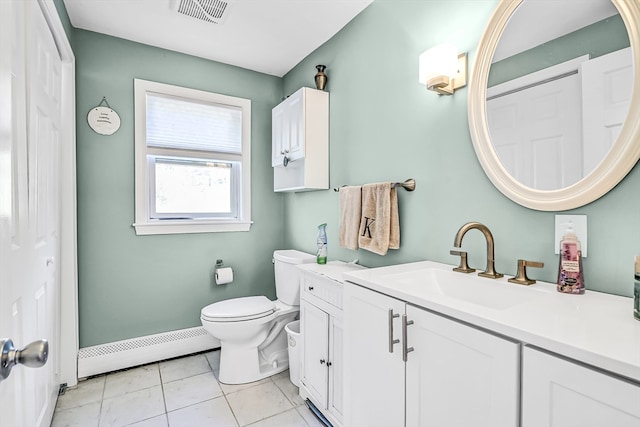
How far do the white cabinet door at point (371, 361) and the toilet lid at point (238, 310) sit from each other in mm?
928

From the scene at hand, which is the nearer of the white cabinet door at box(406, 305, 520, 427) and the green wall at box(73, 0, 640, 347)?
the white cabinet door at box(406, 305, 520, 427)

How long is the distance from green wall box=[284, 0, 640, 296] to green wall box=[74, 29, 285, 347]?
0.98 metres

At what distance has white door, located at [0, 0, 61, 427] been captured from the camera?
66 centimetres

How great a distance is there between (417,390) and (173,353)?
7.07ft

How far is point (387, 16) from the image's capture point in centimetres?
185

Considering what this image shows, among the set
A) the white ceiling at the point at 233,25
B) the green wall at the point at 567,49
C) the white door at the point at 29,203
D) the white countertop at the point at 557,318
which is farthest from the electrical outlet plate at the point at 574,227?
the white ceiling at the point at 233,25

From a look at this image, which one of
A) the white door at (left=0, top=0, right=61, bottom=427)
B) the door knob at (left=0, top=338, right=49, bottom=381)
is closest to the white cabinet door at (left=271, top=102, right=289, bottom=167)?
the white door at (left=0, top=0, right=61, bottom=427)

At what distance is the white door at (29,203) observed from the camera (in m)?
A: 0.66

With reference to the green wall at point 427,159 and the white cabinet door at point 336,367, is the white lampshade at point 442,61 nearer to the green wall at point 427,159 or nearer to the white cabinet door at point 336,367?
the green wall at point 427,159

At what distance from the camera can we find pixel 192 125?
265 centimetres

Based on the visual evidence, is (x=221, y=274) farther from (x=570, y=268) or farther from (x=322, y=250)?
(x=570, y=268)

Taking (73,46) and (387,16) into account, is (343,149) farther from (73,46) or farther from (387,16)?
(73,46)

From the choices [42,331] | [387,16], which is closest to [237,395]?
[42,331]

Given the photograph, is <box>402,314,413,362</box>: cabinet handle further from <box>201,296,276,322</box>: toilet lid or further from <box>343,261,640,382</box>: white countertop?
<box>201,296,276,322</box>: toilet lid
